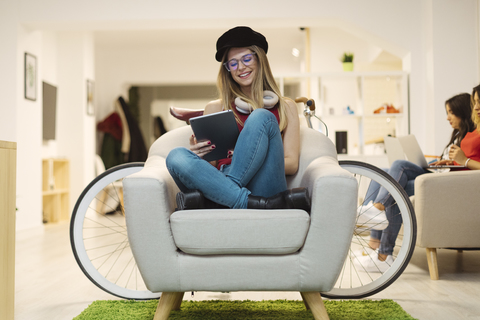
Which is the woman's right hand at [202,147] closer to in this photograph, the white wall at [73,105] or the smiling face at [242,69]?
the smiling face at [242,69]

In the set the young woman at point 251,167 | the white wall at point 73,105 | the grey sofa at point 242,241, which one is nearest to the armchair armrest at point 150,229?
the grey sofa at point 242,241

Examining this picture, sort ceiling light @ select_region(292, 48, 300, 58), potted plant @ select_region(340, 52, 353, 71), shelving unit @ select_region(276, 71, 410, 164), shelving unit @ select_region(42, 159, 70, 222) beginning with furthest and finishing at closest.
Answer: ceiling light @ select_region(292, 48, 300, 58) → shelving unit @ select_region(42, 159, 70, 222) → potted plant @ select_region(340, 52, 353, 71) → shelving unit @ select_region(276, 71, 410, 164)

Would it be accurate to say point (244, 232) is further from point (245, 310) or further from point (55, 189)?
point (55, 189)

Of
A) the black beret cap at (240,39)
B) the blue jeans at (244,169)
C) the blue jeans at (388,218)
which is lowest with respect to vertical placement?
the blue jeans at (388,218)

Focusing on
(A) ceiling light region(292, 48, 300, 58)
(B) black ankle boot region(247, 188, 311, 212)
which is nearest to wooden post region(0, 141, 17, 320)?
(B) black ankle boot region(247, 188, 311, 212)

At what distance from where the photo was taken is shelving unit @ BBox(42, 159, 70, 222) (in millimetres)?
5266

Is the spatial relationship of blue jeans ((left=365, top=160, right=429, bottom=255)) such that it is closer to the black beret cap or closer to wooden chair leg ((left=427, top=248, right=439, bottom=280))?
wooden chair leg ((left=427, top=248, right=439, bottom=280))

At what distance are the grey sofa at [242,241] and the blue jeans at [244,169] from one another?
0.12m

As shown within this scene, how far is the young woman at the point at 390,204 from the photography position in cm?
238

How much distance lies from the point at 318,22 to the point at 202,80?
3.63 m

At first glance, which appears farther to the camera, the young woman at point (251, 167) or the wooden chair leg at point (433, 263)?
the wooden chair leg at point (433, 263)

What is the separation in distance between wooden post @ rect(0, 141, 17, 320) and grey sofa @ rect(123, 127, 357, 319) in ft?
1.19

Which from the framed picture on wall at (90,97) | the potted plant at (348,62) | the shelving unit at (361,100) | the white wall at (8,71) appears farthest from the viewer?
the framed picture on wall at (90,97)

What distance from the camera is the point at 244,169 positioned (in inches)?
62.7
